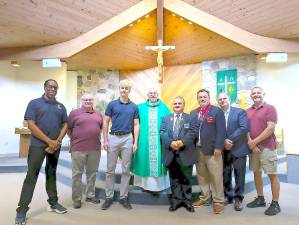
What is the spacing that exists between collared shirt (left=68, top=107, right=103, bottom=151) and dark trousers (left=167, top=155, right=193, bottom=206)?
0.91 metres

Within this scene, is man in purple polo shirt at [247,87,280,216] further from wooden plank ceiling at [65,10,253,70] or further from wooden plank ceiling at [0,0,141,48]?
wooden plank ceiling at [0,0,141,48]

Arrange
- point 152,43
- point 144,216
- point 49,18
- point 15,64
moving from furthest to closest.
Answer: point 152,43 < point 15,64 < point 49,18 < point 144,216

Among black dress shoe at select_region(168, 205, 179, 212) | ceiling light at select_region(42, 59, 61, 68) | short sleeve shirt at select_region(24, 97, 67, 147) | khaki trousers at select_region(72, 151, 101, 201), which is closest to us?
short sleeve shirt at select_region(24, 97, 67, 147)

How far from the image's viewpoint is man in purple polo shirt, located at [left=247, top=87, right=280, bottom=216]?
313 cm

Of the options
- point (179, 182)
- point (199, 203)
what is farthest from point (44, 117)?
point (199, 203)

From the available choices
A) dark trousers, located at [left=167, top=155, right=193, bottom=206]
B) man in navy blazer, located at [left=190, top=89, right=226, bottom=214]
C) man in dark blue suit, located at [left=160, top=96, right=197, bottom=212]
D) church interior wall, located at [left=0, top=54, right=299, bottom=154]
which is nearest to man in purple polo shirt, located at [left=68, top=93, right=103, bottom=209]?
man in dark blue suit, located at [left=160, top=96, right=197, bottom=212]

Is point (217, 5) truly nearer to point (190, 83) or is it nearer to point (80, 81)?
point (190, 83)

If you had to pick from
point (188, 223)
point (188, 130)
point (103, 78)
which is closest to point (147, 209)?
point (188, 223)

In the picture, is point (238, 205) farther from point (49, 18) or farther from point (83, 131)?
point (49, 18)

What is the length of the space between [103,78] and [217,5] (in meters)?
4.26

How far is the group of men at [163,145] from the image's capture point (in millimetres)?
3021

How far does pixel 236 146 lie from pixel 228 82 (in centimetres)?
429

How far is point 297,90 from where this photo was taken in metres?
6.34

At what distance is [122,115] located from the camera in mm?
3285
